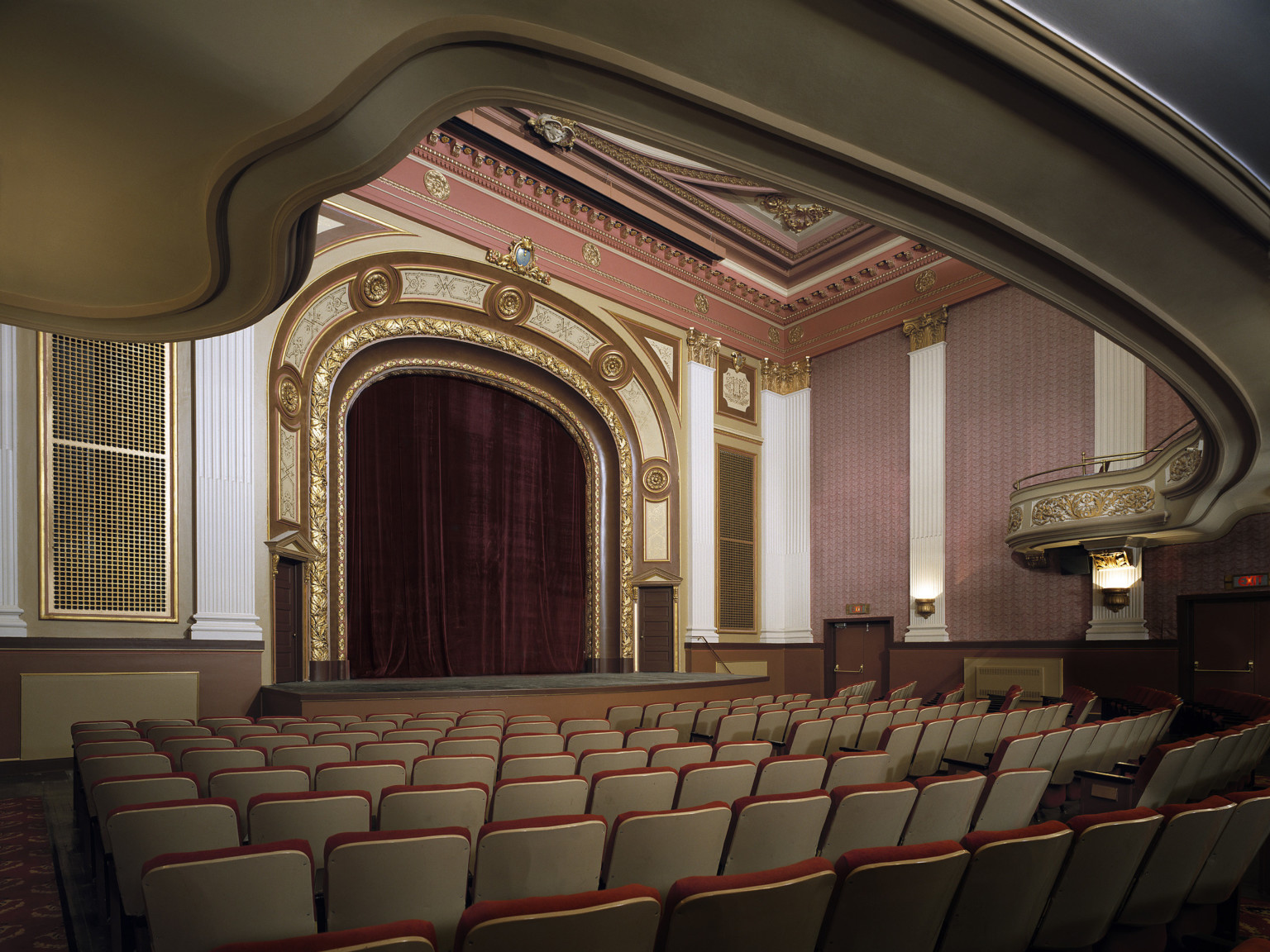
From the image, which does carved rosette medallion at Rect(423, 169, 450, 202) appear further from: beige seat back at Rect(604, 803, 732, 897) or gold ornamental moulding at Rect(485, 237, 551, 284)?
beige seat back at Rect(604, 803, 732, 897)

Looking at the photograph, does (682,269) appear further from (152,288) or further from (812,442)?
(152,288)

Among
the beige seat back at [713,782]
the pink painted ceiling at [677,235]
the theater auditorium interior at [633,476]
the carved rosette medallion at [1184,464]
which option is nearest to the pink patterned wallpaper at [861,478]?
the theater auditorium interior at [633,476]

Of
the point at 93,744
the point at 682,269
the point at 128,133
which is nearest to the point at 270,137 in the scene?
the point at 128,133

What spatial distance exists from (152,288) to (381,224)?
6336 millimetres

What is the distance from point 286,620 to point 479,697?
2923 mm

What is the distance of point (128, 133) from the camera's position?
8.39ft

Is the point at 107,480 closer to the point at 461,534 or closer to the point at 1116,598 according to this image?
the point at 461,534

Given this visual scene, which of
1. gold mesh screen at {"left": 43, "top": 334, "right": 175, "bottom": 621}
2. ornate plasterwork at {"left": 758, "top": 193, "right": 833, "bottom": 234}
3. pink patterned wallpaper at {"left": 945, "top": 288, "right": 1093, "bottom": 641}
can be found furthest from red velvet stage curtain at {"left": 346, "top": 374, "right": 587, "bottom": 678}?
pink patterned wallpaper at {"left": 945, "top": 288, "right": 1093, "bottom": 641}

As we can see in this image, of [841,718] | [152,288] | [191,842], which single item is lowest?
[841,718]

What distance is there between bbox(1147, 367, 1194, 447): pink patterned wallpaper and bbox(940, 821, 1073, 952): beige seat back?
9222mm

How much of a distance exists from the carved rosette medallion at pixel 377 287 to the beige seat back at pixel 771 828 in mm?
8724

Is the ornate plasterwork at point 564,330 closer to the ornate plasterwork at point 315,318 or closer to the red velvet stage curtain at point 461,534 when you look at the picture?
the red velvet stage curtain at point 461,534

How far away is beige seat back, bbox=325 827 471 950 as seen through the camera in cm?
180

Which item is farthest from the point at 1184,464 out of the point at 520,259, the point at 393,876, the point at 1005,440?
the point at 393,876
